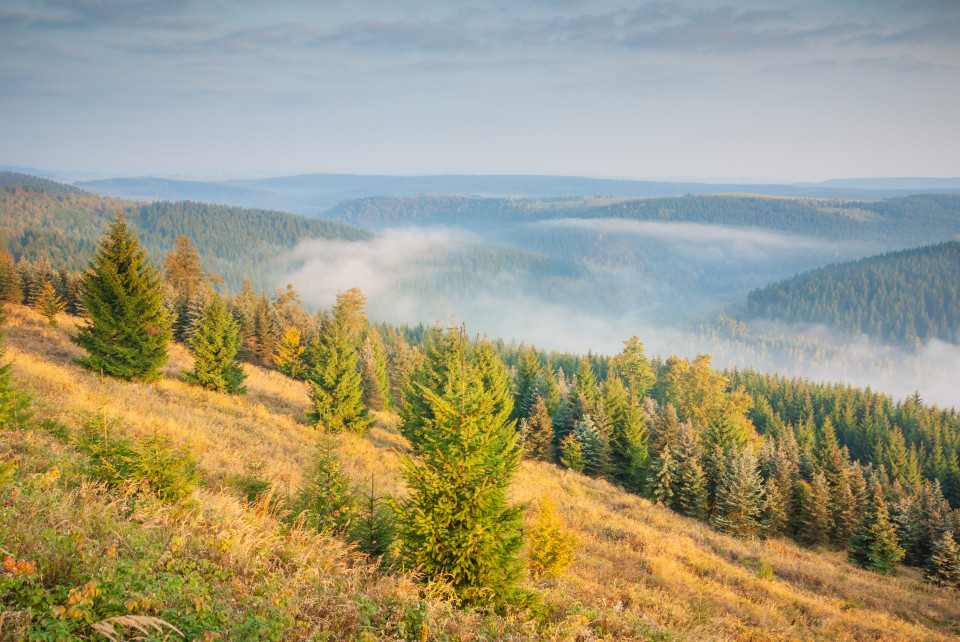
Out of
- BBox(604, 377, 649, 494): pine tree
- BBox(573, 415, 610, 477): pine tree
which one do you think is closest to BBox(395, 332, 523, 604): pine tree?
BBox(573, 415, 610, 477): pine tree

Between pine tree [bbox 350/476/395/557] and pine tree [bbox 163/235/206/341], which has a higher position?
pine tree [bbox 163/235/206/341]

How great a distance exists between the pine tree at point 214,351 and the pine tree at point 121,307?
4.11 m

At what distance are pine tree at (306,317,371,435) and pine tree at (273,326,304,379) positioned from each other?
1803cm

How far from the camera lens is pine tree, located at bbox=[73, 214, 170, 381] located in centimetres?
2159

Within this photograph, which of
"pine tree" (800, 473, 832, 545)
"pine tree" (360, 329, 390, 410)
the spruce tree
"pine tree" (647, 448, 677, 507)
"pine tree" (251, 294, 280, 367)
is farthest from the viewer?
"pine tree" (251, 294, 280, 367)

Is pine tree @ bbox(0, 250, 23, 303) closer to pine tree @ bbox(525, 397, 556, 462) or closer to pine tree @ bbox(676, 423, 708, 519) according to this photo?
pine tree @ bbox(525, 397, 556, 462)

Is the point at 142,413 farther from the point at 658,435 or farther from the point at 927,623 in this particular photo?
the point at 658,435

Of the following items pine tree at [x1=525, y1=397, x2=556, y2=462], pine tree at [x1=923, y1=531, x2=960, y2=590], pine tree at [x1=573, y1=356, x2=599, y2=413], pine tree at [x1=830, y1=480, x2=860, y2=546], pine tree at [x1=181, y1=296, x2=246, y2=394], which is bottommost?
pine tree at [x1=830, y1=480, x2=860, y2=546]

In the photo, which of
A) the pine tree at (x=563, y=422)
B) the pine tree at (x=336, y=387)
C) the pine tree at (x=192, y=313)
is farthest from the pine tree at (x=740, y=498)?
the pine tree at (x=192, y=313)

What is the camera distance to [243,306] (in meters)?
51.2

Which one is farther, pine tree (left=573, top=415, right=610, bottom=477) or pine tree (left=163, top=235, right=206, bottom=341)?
pine tree (left=163, top=235, right=206, bottom=341)

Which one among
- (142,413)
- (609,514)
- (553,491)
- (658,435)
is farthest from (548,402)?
(142,413)

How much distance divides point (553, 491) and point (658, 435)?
18776 mm

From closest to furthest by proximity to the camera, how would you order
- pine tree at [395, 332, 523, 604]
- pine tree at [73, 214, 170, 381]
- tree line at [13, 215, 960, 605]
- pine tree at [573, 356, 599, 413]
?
pine tree at [395, 332, 523, 604] < tree line at [13, 215, 960, 605] < pine tree at [73, 214, 170, 381] < pine tree at [573, 356, 599, 413]
